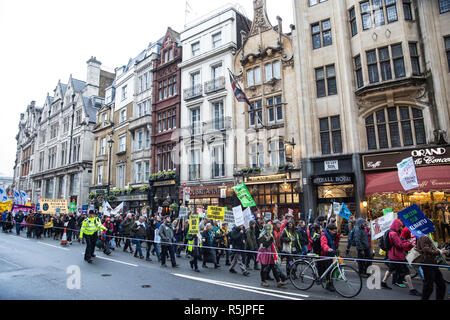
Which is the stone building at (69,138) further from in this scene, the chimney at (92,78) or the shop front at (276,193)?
the shop front at (276,193)

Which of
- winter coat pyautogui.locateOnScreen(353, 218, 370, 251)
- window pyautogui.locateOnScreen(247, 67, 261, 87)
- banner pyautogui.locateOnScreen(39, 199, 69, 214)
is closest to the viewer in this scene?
winter coat pyautogui.locateOnScreen(353, 218, 370, 251)

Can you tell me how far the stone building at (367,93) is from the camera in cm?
1703

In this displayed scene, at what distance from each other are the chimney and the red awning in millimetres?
42778

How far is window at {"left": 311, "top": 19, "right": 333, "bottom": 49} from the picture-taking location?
20.9 m

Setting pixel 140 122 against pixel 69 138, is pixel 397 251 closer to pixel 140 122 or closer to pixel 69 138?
pixel 140 122

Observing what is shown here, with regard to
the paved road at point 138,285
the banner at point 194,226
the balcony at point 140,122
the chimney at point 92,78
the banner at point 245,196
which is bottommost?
the paved road at point 138,285

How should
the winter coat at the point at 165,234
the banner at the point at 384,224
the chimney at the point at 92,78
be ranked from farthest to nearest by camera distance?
the chimney at the point at 92,78
the winter coat at the point at 165,234
the banner at the point at 384,224

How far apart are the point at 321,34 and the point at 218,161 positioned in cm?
1263

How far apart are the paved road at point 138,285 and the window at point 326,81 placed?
1434cm

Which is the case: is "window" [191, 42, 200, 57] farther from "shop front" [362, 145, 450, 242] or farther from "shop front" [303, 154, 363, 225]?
"shop front" [362, 145, 450, 242]

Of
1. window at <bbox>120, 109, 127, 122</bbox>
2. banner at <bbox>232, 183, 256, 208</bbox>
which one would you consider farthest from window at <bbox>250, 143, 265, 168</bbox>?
window at <bbox>120, 109, 127, 122</bbox>

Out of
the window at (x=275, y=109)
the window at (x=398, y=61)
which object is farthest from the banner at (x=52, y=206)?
the window at (x=398, y=61)

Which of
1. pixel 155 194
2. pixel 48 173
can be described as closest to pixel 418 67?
pixel 155 194

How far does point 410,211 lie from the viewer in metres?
7.52
